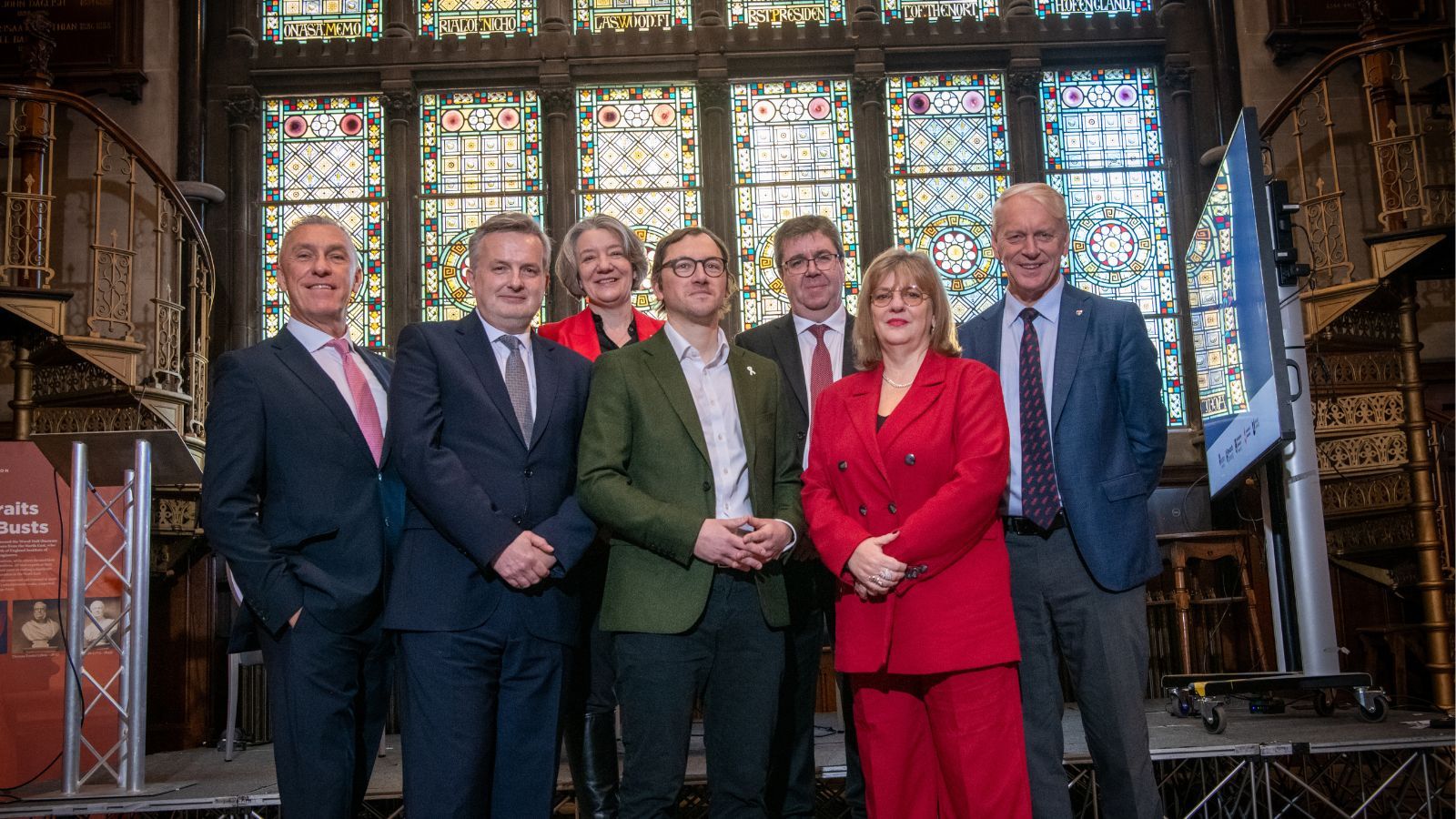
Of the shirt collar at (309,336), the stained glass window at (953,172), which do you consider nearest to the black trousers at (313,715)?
the shirt collar at (309,336)

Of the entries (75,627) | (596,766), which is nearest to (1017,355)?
(596,766)

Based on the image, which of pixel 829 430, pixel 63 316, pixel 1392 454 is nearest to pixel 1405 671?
pixel 1392 454

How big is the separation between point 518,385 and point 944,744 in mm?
1174

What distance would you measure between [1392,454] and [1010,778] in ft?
14.3

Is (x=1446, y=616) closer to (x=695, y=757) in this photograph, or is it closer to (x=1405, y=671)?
(x=1405, y=671)

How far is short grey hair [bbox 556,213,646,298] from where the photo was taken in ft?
11.5

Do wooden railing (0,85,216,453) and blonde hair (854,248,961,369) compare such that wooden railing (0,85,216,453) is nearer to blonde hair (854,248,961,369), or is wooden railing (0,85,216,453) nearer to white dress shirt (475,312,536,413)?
white dress shirt (475,312,536,413)

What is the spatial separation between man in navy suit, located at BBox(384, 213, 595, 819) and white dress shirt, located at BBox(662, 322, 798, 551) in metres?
0.28

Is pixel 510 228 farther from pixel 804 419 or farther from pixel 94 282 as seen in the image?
pixel 94 282

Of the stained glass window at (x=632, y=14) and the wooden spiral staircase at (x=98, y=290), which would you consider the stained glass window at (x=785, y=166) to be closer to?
the stained glass window at (x=632, y=14)

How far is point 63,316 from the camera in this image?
18.7 feet

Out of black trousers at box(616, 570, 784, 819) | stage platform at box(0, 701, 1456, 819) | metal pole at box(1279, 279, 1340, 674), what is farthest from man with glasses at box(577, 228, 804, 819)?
metal pole at box(1279, 279, 1340, 674)

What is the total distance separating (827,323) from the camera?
3.42 metres

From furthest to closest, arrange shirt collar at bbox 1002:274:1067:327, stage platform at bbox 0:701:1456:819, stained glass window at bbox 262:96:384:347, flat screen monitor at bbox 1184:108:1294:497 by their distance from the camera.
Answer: stained glass window at bbox 262:96:384:347
flat screen monitor at bbox 1184:108:1294:497
stage platform at bbox 0:701:1456:819
shirt collar at bbox 1002:274:1067:327
